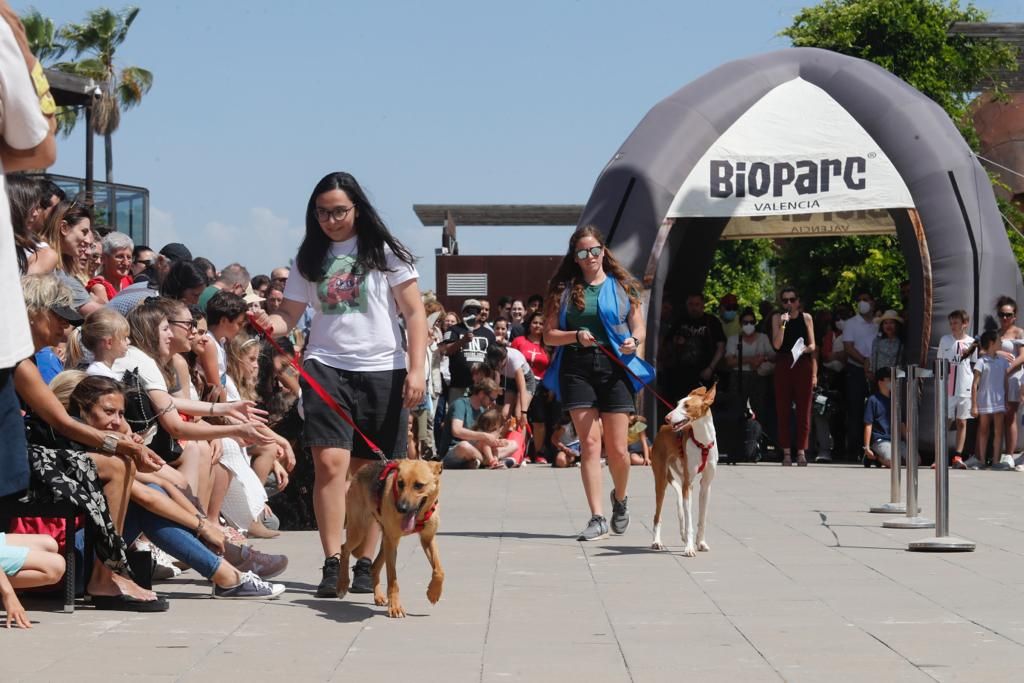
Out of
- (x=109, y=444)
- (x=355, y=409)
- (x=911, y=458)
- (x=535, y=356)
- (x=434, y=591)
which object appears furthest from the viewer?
(x=535, y=356)

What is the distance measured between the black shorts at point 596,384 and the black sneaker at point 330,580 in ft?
9.51

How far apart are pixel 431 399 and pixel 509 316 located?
3.85m

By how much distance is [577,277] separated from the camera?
10508 millimetres

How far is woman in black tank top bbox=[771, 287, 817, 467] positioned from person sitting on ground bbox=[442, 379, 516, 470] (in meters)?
3.37

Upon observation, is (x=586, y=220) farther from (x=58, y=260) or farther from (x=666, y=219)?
(x=58, y=260)

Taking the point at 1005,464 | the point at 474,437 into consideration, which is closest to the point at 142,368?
the point at 474,437

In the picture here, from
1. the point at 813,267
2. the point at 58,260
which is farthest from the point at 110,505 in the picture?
the point at 813,267

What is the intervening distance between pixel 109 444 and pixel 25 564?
869 millimetres

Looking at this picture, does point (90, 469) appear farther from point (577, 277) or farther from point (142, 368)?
point (577, 277)

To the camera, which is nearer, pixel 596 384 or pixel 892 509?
pixel 596 384

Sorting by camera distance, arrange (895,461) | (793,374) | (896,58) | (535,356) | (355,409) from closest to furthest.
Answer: (355,409) → (895,461) → (793,374) → (535,356) → (896,58)

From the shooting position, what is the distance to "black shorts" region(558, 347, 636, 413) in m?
10.1

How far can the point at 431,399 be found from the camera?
1798cm

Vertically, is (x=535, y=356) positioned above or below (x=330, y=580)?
above
